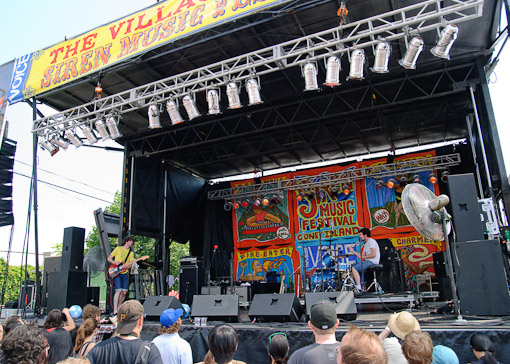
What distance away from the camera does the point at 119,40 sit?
8516 millimetres

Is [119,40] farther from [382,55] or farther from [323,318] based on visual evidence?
[323,318]

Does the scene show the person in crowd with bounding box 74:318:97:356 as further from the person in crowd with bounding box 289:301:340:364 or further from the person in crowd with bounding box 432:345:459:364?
the person in crowd with bounding box 432:345:459:364

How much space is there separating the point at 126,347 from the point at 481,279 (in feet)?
13.8

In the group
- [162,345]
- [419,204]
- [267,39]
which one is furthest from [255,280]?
[162,345]

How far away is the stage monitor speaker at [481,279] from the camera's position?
473 cm

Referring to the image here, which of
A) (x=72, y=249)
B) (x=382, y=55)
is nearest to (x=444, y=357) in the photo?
(x=382, y=55)

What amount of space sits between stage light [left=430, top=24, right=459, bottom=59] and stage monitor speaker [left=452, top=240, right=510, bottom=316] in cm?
333

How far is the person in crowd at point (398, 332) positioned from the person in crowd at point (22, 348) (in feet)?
7.60

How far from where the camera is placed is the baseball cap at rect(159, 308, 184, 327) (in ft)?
11.7

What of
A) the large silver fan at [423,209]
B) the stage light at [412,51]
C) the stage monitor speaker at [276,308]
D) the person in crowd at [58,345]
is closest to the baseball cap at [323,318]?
the person in crowd at [58,345]

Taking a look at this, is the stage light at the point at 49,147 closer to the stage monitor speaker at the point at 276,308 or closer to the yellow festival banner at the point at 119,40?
the yellow festival banner at the point at 119,40

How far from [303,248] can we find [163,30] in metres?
7.71

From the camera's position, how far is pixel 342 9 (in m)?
6.88

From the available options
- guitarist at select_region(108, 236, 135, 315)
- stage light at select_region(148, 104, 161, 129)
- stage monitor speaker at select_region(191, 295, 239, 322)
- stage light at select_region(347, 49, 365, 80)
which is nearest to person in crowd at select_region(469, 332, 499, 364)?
stage monitor speaker at select_region(191, 295, 239, 322)
